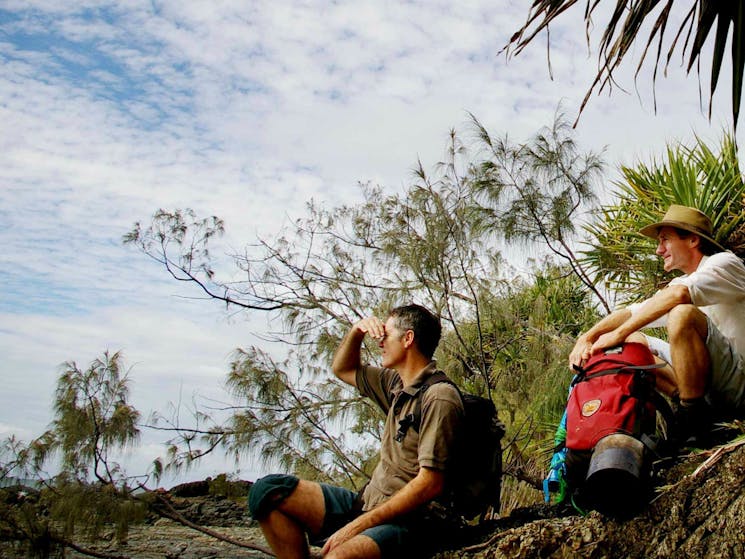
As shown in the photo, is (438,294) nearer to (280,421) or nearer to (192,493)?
(280,421)

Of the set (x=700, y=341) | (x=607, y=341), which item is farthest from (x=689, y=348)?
(x=607, y=341)

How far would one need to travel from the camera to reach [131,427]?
15.8ft

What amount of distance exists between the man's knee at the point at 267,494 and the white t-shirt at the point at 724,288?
1656 mm

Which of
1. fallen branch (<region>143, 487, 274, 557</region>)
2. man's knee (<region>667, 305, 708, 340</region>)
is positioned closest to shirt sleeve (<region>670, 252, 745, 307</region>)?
man's knee (<region>667, 305, 708, 340</region>)

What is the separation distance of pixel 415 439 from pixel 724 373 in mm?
1259

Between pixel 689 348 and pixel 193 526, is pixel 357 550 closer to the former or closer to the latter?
pixel 689 348

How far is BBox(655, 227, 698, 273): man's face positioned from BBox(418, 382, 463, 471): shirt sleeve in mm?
1327

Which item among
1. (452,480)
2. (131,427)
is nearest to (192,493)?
(131,427)

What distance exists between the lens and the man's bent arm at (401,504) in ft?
8.73

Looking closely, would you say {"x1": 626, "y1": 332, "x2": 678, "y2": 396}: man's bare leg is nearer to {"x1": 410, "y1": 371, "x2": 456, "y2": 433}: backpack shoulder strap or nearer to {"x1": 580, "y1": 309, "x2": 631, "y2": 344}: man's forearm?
{"x1": 580, "y1": 309, "x2": 631, "y2": 344}: man's forearm

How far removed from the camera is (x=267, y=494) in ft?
9.48

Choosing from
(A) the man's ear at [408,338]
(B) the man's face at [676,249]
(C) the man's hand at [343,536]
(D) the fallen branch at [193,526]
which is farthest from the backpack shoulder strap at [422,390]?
(D) the fallen branch at [193,526]

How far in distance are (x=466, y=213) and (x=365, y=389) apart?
2.71m

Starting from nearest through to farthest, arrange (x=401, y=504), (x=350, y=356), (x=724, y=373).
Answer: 1. (x=401, y=504)
2. (x=724, y=373)
3. (x=350, y=356)
